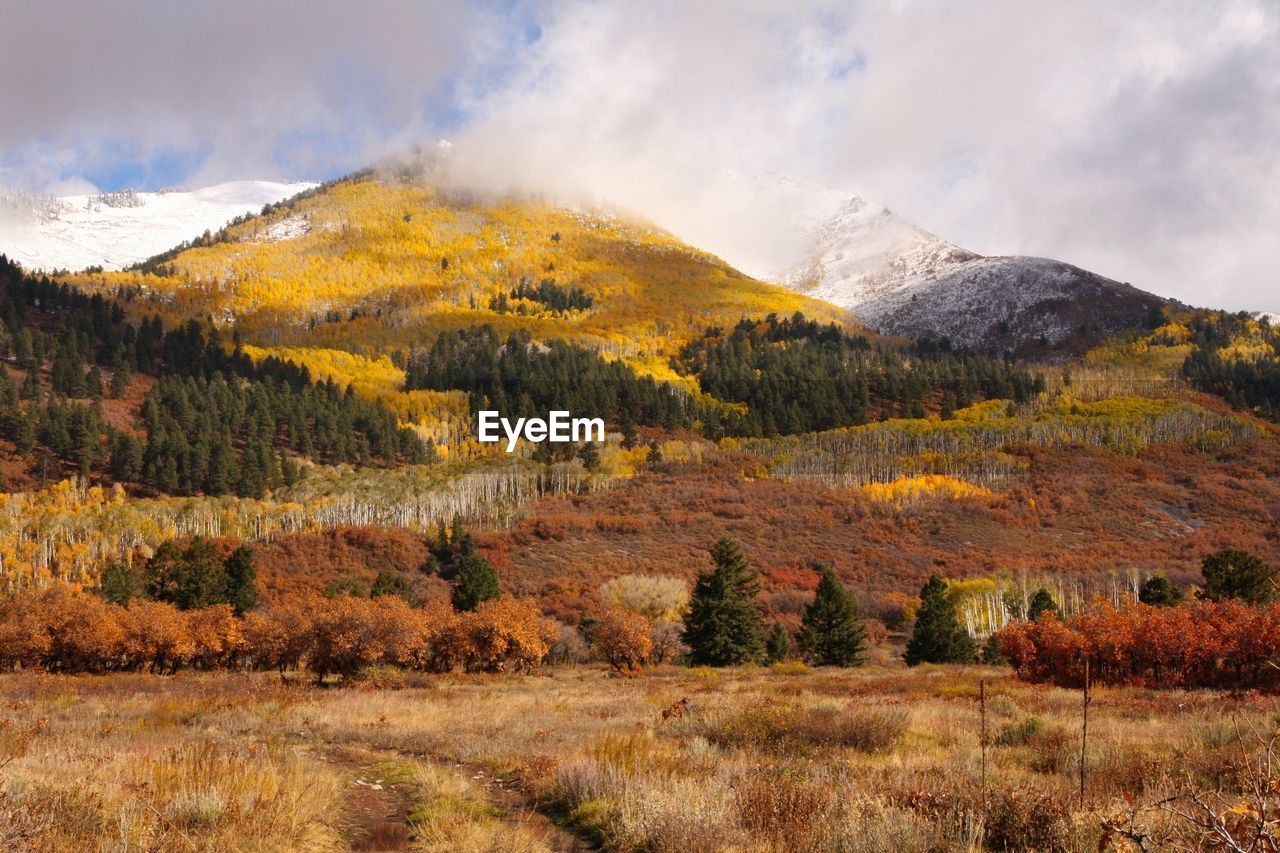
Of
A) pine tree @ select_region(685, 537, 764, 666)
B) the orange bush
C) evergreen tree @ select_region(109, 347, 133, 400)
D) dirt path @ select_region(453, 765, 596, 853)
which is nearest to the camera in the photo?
dirt path @ select_region(453, 765, 596, 853)

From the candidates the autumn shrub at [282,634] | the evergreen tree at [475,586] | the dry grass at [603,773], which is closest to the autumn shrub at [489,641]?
the autumn shrub at [282,634]

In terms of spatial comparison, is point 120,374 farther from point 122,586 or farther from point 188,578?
point 188,578

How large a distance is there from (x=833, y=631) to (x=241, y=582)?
152 feet

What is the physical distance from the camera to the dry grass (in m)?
7.52

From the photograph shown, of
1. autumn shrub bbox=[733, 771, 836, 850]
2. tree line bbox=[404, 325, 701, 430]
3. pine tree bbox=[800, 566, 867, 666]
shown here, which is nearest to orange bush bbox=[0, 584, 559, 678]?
pine tree bbox=[800, 566, 867, 666]

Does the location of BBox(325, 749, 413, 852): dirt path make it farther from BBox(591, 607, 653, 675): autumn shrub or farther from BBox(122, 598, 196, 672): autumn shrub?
BBox(122, 598, 196, 672): autumn shrub

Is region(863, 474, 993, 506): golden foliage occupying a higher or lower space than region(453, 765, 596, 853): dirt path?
higher

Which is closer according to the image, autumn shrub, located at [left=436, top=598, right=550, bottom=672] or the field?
the field

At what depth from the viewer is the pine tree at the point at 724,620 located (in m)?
52.6

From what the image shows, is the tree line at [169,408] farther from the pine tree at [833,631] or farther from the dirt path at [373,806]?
the dirt path at [373,806]

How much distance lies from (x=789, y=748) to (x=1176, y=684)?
69.3 feet

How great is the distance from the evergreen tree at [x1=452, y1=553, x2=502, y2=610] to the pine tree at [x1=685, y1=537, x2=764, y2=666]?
15.5 meters

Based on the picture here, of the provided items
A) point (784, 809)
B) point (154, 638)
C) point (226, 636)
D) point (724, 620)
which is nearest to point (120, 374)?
point (226, 636)

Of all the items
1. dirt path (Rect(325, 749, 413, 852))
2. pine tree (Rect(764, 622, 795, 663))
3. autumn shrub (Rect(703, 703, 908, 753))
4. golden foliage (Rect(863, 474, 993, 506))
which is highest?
golden foliage (Rect(863, 474, 993, 506))
